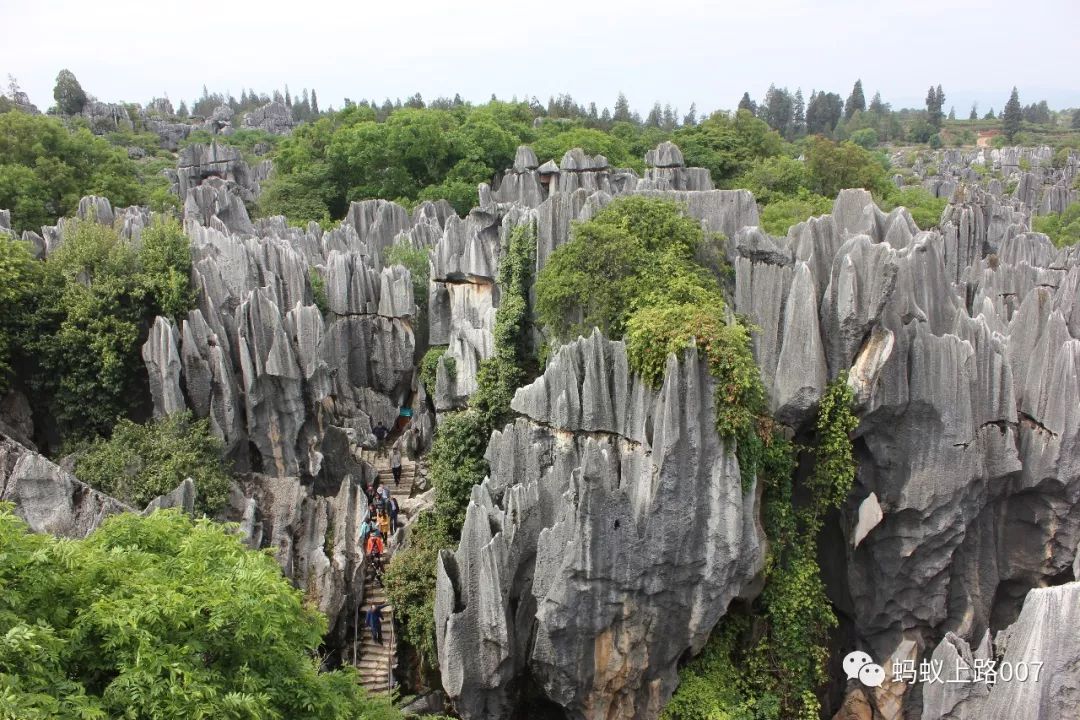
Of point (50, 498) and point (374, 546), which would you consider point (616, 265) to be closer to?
point (374, 546)

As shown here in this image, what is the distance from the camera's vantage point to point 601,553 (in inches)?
563

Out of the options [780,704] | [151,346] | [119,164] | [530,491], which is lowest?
[780,704]

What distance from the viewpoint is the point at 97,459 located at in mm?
17938

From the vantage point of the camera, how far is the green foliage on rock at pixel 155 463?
17.5m

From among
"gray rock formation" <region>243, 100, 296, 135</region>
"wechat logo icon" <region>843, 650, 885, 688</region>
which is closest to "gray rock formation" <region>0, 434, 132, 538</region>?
"wechat logo icon" <region>843, 650, 885, 688</region>

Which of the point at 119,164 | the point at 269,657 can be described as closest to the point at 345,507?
the point at 269,657

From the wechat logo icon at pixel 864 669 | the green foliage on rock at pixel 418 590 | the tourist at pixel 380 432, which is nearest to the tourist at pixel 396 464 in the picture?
the tourist at pixel 380 432

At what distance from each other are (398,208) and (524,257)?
1611 cm

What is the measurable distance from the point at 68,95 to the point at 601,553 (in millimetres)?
93981

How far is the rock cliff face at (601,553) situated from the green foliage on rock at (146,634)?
532 cm

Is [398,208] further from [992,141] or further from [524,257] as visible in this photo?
[992,141]

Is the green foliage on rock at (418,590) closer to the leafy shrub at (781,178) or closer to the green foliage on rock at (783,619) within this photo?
the green foliage on rock at (783,619)

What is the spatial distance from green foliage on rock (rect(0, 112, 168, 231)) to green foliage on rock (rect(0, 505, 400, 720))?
26.3 metres

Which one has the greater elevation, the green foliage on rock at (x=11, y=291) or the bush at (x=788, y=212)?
the bush at (x=788, y=212)
